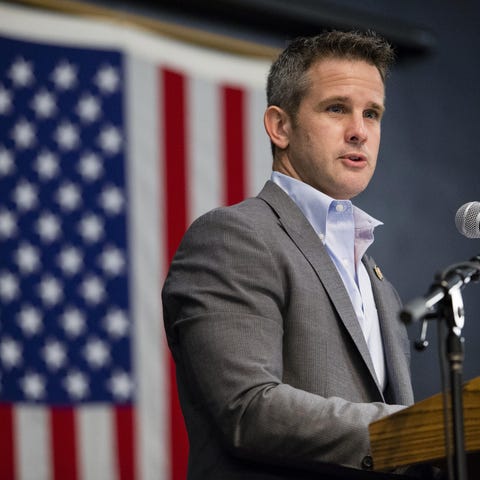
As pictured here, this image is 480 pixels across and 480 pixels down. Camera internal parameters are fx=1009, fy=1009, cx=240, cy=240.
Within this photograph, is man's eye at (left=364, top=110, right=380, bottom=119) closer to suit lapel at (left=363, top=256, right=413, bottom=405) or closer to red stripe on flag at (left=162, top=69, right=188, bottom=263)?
suit lapel at (left=363, top=256, right=413, bottom=405)

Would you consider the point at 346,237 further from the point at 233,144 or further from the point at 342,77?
the point at 233,144

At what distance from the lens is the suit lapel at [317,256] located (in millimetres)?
1997

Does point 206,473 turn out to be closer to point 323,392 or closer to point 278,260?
point 323,392

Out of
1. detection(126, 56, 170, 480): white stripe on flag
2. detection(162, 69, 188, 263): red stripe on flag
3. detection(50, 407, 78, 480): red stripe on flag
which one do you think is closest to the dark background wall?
detection(162, 69, 188, 263): red stripe on flag

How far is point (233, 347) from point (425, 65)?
399cm

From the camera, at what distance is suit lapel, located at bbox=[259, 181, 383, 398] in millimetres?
1997

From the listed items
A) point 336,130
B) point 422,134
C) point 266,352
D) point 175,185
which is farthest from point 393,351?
point 422,134

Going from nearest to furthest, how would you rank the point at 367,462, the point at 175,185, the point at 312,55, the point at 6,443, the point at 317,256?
the point at 367,462, the point at 317,256, the point at 312,55, the point at 6,443, the point at 175,185

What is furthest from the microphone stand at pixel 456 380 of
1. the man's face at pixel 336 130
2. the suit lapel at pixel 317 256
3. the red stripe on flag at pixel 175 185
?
the red stripe on flag at pixel 175 185

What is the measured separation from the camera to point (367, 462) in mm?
1776

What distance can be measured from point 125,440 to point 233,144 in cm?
147

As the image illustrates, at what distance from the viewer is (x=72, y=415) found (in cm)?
409

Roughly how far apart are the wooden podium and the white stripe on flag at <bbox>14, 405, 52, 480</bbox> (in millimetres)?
2561

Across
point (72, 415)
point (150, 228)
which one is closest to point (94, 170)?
point (150, 228)
